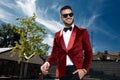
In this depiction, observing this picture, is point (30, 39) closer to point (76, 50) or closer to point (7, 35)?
point (76, 50)

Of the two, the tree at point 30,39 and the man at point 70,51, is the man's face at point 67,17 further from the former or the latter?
the tree at point 30,39

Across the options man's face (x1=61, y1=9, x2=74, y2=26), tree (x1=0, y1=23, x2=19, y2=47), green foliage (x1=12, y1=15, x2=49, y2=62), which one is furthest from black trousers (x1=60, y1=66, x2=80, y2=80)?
tree (x1=0, y1=23, x2=19, y2=47)

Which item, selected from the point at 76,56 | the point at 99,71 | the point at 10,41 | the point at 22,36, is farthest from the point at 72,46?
the point at 10,41

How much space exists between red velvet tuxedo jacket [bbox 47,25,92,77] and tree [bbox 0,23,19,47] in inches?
3315

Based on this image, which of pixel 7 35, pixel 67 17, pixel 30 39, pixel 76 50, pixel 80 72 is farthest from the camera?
pixel 7 35

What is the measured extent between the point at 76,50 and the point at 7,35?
86851 mm

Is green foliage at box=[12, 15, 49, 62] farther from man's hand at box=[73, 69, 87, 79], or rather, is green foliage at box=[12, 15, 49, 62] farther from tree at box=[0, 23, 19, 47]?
tree at box=[0, 23, 19, 47]

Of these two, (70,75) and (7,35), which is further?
(7,35)

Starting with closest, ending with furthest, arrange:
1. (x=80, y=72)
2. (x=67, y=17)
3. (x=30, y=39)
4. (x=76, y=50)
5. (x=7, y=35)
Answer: (x=80, y=72), (x=76, y=50), (x=67, y=17), (x=30, y=39), (x=7, y=35)

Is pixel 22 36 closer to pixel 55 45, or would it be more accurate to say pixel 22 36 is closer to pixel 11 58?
pixel 11 58

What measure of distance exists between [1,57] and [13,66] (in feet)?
13.8

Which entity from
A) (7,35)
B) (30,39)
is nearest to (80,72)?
(30,39)

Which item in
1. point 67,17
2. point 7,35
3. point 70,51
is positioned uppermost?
point 7,35

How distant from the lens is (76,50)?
3.74 meters
